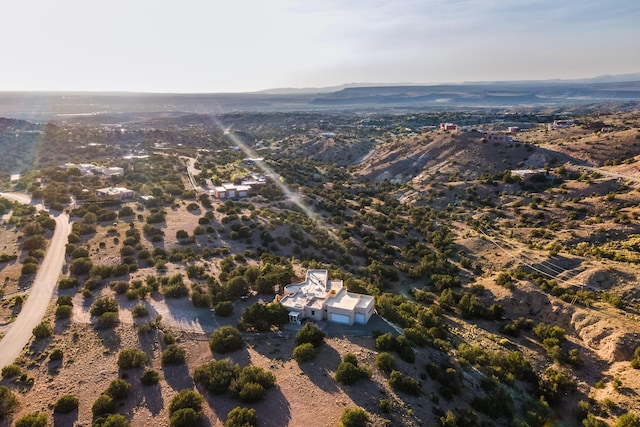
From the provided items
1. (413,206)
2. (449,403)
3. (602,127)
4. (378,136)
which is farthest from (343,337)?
(378,136)

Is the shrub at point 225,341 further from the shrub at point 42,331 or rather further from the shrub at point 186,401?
the shrub at point 42,331

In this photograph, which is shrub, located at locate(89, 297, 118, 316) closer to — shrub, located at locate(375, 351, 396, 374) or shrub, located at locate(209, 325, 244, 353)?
shrub, located at locate(209, 325, 244, 353)

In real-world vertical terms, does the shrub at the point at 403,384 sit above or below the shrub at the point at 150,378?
below

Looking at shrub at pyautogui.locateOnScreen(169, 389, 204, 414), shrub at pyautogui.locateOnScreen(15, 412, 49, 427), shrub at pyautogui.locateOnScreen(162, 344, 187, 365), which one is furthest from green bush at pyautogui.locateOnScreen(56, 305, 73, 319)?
shrub at pyautogui.locateOnScreen(169, 389, 204, 414)

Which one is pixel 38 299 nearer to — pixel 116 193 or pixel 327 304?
pixel 327 304

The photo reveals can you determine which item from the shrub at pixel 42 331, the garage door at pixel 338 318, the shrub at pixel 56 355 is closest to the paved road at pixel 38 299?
the shrub at pixel 42 331

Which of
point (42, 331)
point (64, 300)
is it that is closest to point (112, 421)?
point (42, 331)

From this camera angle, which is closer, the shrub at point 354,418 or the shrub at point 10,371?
the shrub at point 354,418
